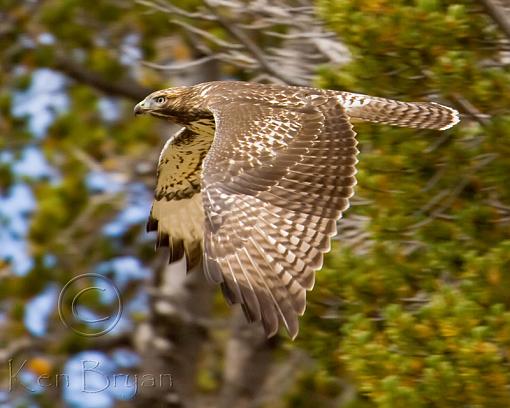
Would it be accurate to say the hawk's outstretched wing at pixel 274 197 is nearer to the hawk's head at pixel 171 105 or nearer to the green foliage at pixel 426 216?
the green foliage at pixel 426 216

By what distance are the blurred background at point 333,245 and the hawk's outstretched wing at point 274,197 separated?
20 cm

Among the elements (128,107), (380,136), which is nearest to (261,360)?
(128,107)

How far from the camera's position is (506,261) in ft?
16.7

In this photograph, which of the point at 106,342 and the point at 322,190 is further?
the point at 106,342

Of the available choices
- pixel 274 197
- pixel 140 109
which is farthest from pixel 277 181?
pixel 140 109

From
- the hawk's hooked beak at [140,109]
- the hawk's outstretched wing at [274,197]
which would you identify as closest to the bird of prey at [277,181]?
the hawk's outstretched wing at [274,197]

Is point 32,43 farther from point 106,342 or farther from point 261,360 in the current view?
point 261,360

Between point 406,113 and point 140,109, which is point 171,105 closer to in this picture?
point 140,109

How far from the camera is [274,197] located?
5.46 metres

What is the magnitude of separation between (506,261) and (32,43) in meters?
4.95

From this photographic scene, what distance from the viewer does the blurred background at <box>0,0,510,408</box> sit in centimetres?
523

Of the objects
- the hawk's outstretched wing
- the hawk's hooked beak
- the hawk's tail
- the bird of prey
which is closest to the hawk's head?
the hawk's hooked beak

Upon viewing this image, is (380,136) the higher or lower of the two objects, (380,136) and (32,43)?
the higher

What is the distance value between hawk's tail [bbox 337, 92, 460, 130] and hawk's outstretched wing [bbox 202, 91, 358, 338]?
11 cm
